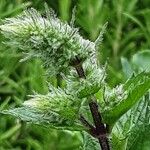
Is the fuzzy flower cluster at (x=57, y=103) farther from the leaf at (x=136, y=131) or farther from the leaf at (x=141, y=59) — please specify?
the leaf at (x=141, y=59)

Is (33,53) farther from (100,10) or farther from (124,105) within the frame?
(100,10)

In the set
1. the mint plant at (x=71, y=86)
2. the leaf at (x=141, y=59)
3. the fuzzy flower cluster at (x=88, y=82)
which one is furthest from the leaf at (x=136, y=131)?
the leaf at (x=141, y=59)

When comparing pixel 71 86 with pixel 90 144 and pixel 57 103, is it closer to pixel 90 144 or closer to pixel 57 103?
pixel 57 103

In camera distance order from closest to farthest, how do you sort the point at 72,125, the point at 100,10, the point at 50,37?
the point at 50,37 → the point at 72,125 → the point at 100,10

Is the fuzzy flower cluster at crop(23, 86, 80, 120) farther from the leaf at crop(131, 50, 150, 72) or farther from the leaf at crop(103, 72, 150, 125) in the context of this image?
the leaf at crop(131, 50, 150, 72)

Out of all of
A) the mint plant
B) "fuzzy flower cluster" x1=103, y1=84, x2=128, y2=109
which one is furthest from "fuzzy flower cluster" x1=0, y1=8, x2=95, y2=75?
"fuzzy flower cluster" x1=103, y1=84, x2=128, y2=109

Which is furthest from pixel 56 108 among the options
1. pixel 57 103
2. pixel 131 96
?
pixel 131 96

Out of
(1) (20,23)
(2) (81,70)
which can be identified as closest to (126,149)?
(2) (81,70)
